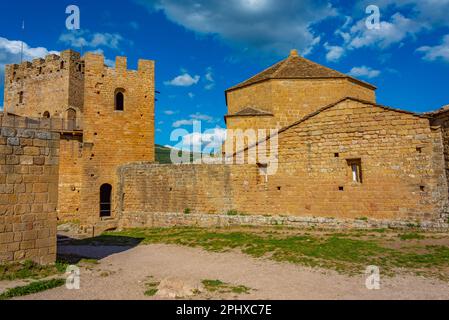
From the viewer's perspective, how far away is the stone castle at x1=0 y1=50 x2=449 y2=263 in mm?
7547

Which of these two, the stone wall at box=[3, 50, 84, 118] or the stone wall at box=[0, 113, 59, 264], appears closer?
the stone wall at box=[0, 113, 59, 264]

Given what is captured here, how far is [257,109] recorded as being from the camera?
19.0 m

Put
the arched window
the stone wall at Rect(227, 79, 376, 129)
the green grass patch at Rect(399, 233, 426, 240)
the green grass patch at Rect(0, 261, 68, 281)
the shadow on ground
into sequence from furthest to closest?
the arched window
the stone wall at Rect(227, 79, 376, 129)
the green grass patch at Rect(399, 233, 426, 240)
the shadow on ground
the green grass patch at Rect(0, 261, 68, 281)

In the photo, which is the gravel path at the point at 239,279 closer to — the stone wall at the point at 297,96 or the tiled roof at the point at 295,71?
the stone wall at the point at 297,96

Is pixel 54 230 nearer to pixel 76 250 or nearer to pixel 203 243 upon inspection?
pixel 76 250

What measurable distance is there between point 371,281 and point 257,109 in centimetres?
1409

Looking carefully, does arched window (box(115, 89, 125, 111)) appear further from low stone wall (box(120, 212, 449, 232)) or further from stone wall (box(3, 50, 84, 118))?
low stone wall (box(120, 212, 449, 232))

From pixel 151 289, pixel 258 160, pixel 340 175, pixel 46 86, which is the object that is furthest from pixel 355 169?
pixel 46 86

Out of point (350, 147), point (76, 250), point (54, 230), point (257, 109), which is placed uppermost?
point (257, 109)

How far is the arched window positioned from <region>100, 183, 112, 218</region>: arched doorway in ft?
16.2

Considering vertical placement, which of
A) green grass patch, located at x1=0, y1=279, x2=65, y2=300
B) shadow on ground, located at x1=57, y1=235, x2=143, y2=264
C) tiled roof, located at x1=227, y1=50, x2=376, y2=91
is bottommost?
shadow on ground, located at x1=57, y1=235, x2=143, y2=264

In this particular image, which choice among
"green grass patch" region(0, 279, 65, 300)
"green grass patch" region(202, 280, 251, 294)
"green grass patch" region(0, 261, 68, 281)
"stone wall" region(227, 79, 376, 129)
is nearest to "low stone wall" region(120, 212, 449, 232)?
"stone wall" region(227, 79, 376, 129)

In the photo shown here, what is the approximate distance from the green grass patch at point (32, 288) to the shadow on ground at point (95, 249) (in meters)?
2.18
